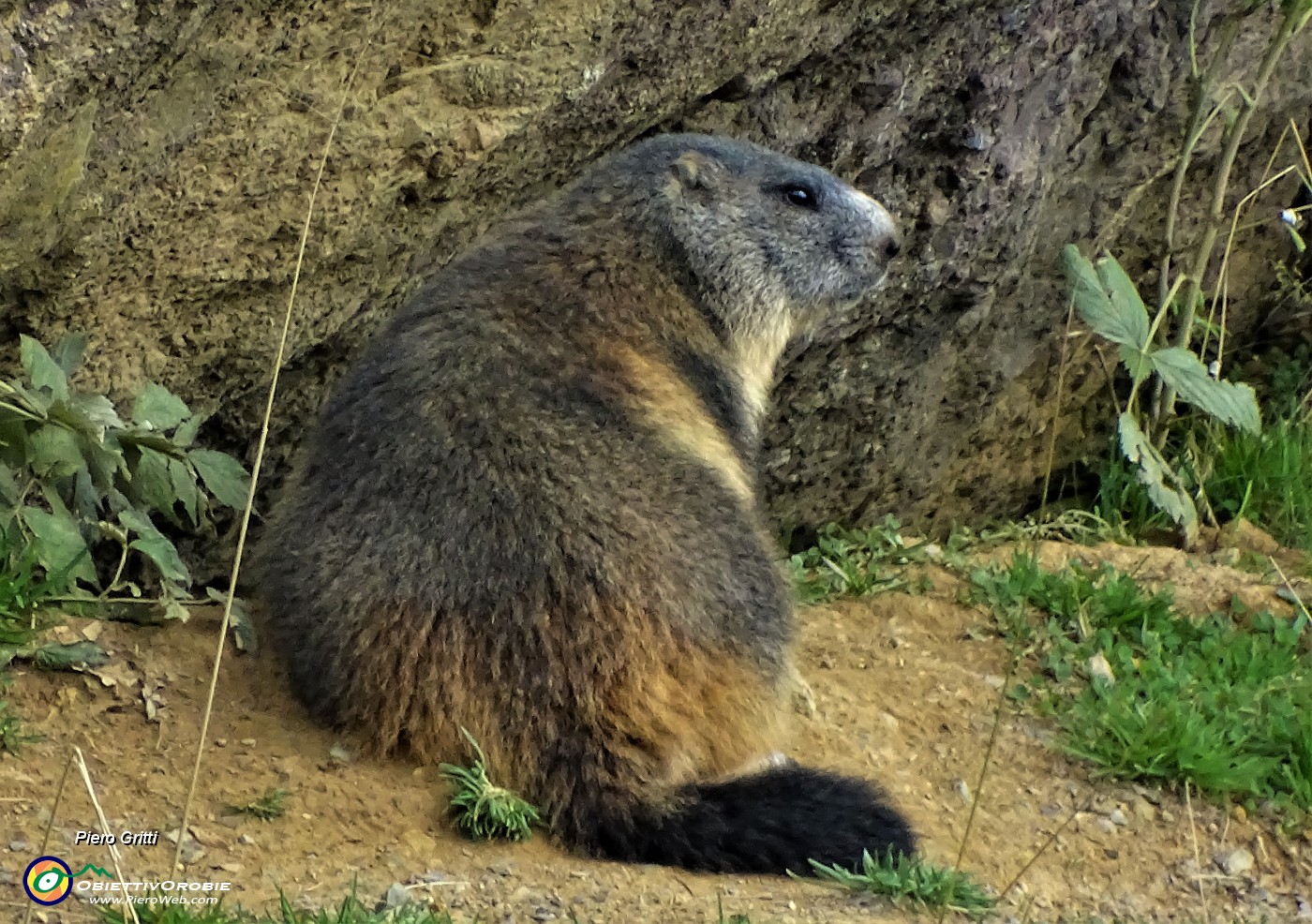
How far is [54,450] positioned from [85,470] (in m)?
0.20

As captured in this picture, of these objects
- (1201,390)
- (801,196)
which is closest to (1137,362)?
(1201,390)

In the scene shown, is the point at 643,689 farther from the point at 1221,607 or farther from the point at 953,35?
the point at 953,35

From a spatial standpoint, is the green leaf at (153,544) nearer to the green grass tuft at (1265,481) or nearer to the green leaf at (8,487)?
the green leaf at (8,487)

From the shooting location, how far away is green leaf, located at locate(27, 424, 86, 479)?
344cm

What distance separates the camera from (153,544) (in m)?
3.66

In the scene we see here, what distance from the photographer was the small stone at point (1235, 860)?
12.4 ft

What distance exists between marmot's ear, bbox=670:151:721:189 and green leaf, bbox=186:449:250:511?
162cm

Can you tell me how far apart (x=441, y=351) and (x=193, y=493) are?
763 mm

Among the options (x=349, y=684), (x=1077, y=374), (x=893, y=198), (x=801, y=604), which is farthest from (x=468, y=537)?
(x=1077, y=374)

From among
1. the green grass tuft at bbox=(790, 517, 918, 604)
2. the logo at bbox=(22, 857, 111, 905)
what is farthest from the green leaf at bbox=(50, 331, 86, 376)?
the green grass tuft at bbox=(790, 517, 918, 604)

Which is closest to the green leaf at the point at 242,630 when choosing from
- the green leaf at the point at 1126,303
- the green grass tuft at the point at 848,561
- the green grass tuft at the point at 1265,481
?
the green grass tuft at the point at 848,561

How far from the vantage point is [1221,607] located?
197 inches

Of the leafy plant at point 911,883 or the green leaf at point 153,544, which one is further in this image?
the green leaf at point 153,544

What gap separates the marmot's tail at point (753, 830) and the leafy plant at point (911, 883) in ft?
0.13
